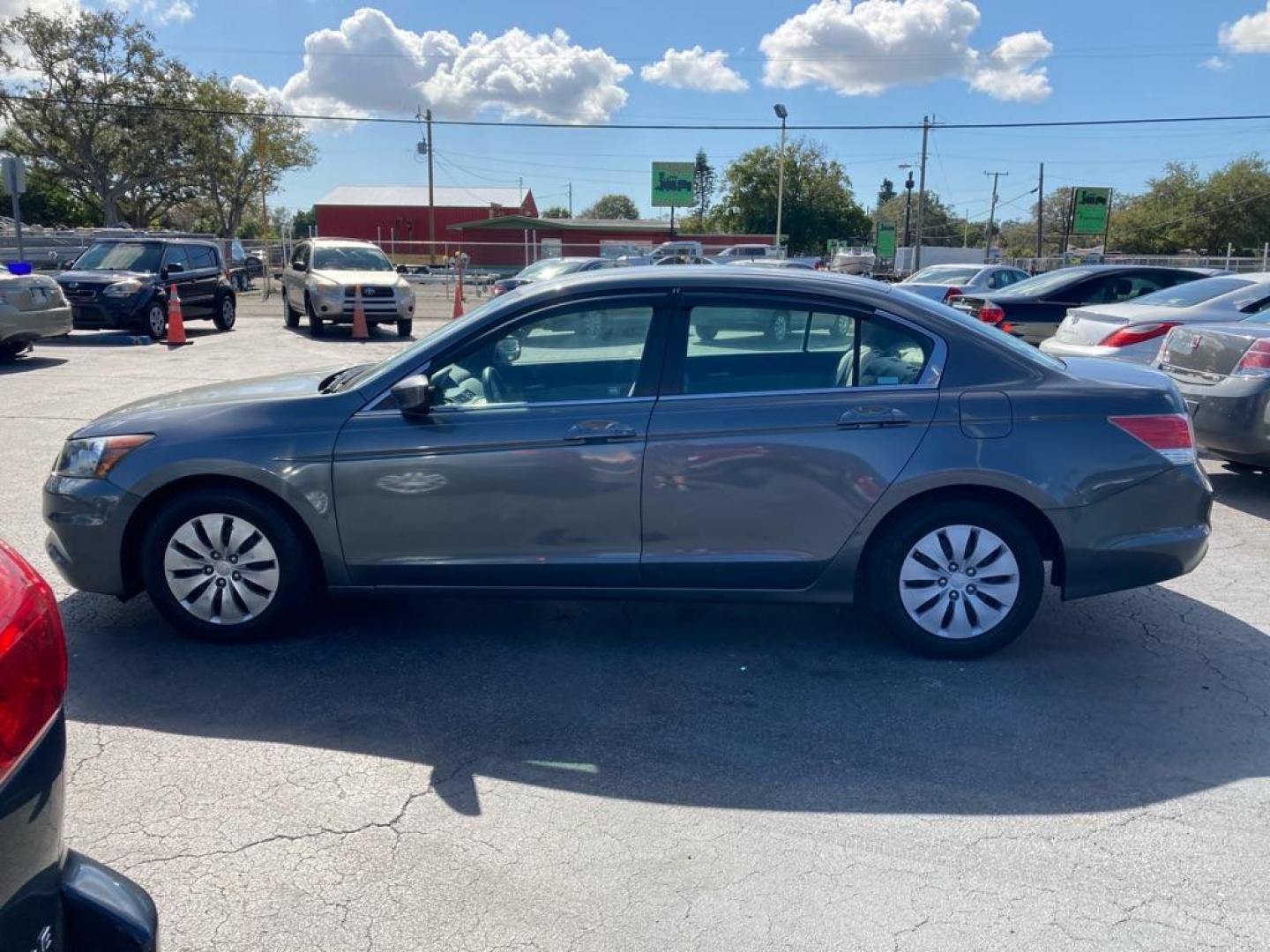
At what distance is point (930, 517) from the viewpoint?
179 inches

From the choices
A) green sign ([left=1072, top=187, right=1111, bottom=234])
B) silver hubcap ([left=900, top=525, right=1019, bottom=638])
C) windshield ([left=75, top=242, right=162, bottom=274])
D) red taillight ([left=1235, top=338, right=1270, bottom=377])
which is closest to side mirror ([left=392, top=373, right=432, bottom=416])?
silver hubcap ([left=900, top=525, right=1019, bottom=638])

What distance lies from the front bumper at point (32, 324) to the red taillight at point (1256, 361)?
13.7 m

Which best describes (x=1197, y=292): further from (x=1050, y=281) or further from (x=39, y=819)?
(x=39, y=819)

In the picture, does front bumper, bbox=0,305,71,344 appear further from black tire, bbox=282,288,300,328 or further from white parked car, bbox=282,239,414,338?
black tire, bbox=282,288,300,328

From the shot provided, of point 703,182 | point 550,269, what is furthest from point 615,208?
point 550,269

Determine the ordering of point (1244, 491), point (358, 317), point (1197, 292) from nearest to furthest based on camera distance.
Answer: point (1244, 491)
point (1197, 292)
point (358, 317)

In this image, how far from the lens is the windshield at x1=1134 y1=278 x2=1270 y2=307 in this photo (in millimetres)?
10109

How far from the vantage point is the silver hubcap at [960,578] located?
4559mm

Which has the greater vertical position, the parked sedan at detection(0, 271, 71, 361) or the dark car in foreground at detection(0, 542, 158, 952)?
the parked sedan at detection(0, 271, 71, 361)

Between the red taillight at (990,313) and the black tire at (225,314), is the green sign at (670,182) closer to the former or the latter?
the black tire at (225,314)

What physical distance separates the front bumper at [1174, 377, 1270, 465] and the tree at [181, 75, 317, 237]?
135 feet

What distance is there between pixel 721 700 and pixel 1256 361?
5.32 m

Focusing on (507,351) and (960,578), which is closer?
(960,578)

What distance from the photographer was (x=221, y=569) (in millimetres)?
4625
